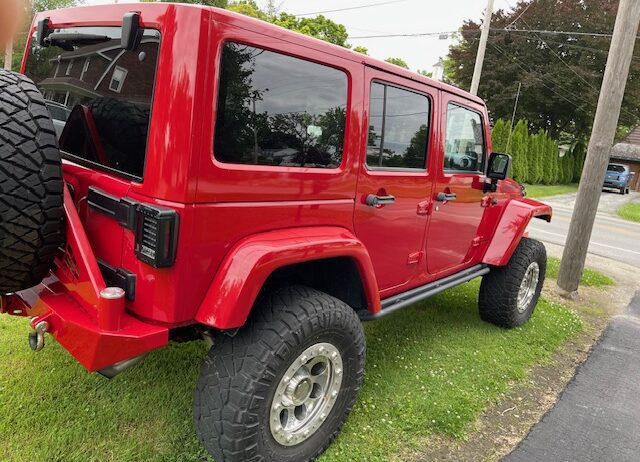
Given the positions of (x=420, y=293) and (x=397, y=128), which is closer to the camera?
(x=397, y=128)

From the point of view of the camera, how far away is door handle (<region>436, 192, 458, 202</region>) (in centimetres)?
330

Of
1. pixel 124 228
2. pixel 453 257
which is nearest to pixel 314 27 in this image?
Result: pixel 453 257

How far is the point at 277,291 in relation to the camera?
7.68 ft

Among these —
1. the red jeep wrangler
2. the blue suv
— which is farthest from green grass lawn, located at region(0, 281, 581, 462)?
the blue suv

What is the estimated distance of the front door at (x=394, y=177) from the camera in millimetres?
2676

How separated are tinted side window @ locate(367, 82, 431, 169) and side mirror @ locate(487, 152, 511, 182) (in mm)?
981

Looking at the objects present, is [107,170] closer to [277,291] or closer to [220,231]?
[220,231]

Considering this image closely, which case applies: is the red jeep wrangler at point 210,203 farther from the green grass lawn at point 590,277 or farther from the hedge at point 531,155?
the hedge at point 531,155

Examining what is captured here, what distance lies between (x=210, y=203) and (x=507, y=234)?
3.06 meters

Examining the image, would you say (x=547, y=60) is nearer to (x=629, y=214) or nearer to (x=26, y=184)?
(x=629, y=214)

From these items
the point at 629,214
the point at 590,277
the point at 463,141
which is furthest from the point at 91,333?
the point at 629,214

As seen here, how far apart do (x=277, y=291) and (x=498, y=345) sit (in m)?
2.64

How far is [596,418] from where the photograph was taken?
10.8ft

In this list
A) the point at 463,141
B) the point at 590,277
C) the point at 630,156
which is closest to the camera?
the point at 463,141
